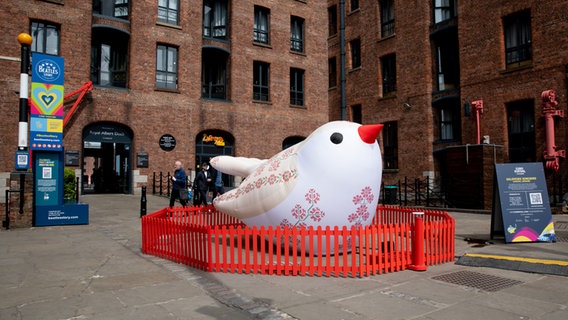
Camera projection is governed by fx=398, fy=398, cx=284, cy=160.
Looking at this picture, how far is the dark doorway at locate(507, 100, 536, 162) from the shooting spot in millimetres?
18359

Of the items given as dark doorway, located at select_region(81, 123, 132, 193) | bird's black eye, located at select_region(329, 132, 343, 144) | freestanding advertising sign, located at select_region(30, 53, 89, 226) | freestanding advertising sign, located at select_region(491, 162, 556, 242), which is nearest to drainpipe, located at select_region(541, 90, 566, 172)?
freestanding advertising sign, located at select_region(491, 162, 556, 242)

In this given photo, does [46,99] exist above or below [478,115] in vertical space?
below

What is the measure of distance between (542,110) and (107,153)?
941 inches

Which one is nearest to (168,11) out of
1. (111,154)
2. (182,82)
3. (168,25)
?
(168,25)

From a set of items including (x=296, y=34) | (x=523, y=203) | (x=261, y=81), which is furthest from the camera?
(x=296, y=34)

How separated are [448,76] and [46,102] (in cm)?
1966

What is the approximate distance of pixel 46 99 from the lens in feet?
37.7

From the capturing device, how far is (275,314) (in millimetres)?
4102

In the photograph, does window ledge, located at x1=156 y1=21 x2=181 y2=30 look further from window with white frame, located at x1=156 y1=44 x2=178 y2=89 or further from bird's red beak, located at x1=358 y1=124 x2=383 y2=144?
bird's red beak, located at x1=358 y1=124 x2=383 y2=144

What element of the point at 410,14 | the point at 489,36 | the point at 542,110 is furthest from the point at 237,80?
the point at 542,110

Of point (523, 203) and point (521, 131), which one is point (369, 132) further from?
point (521, 131)

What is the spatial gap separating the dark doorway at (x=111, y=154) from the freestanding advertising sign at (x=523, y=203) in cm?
1707

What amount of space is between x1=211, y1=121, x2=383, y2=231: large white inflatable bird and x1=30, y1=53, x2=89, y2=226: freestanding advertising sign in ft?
22.8

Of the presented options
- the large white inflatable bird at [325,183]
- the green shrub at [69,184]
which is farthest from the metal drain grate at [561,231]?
the green shrub at [69,184]
